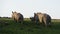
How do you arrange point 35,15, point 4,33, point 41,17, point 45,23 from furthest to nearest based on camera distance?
1. point 35,15
2. point 41,17
3. point 45,23
4. point 4,33

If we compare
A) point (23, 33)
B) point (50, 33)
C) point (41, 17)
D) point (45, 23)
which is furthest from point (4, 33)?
point (41, 17)

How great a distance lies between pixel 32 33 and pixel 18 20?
37.3ft

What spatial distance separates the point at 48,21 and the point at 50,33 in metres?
8.47

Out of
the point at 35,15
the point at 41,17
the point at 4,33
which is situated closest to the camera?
the point at 4,33

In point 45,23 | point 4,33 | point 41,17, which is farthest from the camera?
point 41,17

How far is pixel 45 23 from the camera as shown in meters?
26.7

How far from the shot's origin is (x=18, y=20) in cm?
2986

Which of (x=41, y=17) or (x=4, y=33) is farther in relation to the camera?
(x=41, y=17)

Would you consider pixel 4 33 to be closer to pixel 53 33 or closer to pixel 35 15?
pixel 53 33

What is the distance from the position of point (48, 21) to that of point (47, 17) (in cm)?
53

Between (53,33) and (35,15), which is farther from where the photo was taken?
(35,15)

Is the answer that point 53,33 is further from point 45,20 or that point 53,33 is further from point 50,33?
point 45,20

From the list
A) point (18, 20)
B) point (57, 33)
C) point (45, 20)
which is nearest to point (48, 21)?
point (45, 20)

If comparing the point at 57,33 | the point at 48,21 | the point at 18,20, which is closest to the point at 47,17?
the point at 48,21
